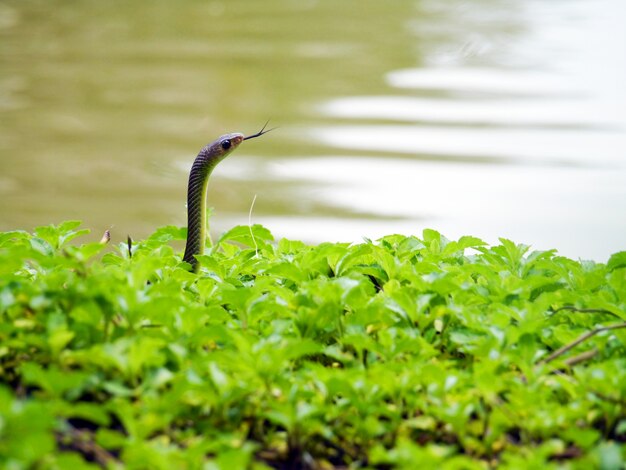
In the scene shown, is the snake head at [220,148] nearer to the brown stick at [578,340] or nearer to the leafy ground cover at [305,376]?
the leafy ground cover at [305,376]

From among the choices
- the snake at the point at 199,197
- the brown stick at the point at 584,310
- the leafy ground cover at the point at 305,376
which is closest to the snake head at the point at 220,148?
the snake at the point at 199,197

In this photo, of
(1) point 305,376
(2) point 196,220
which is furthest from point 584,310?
(2) point 196,220

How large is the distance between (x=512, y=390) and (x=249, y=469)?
43 cm

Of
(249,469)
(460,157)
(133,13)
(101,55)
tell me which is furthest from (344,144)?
(249,469)

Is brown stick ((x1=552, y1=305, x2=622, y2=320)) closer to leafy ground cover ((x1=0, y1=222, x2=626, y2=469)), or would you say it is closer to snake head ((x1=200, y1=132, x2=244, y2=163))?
leafy ground cover ((x1=0, y1=222, x2=626, y2=469))

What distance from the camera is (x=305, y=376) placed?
4.65ft

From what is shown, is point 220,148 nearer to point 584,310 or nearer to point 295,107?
point 584,310

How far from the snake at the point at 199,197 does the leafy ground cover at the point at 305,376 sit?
1.40ft

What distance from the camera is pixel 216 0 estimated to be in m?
10.5

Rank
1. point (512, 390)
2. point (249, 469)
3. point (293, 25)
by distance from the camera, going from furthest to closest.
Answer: point (293, 25) < point (512, 390) < point (249, 469)

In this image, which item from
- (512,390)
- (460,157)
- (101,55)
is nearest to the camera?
(512,390)

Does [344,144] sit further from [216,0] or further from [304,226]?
[216,0]

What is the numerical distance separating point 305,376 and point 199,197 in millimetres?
829

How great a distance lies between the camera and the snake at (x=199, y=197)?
6.89 feet
